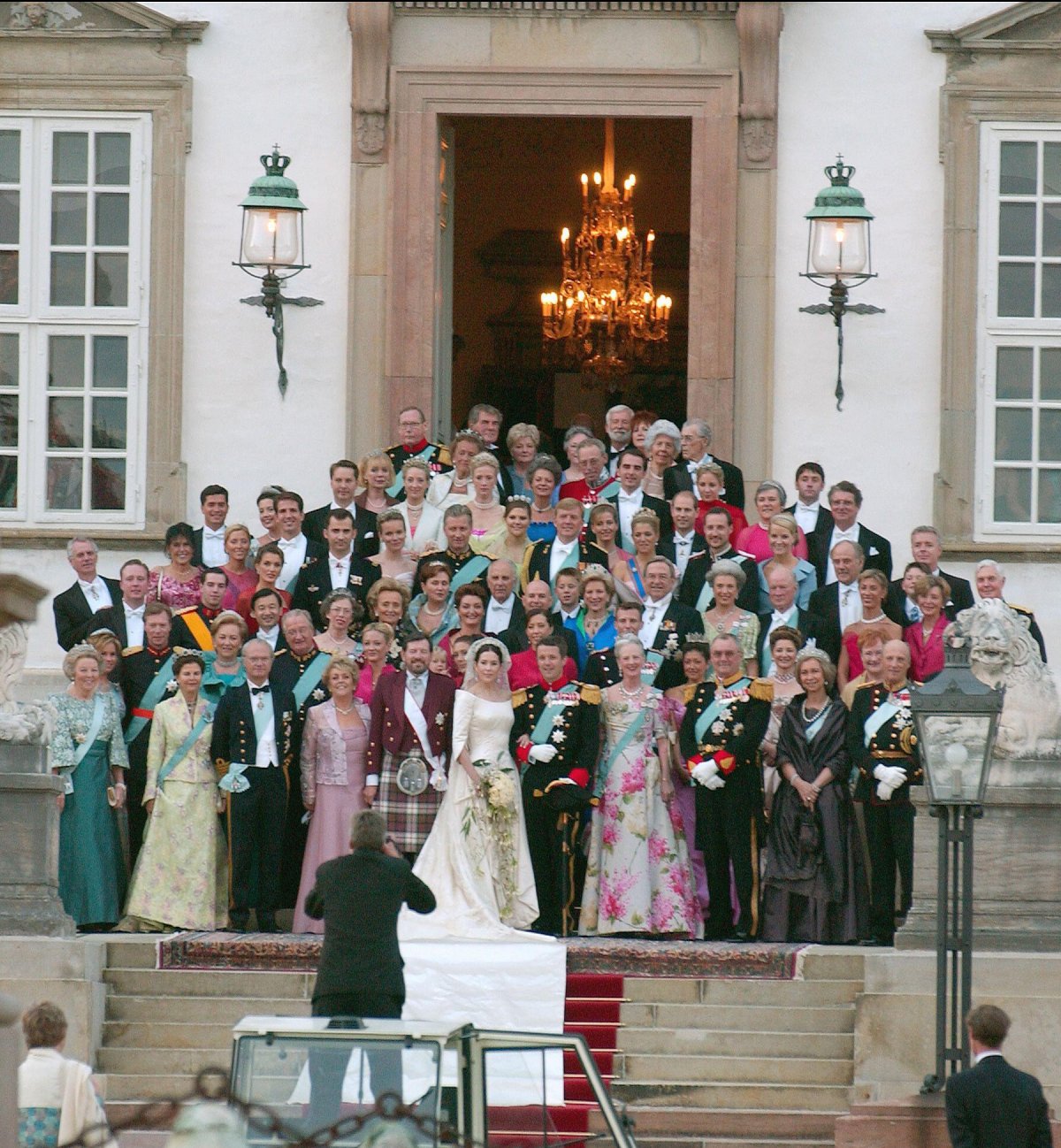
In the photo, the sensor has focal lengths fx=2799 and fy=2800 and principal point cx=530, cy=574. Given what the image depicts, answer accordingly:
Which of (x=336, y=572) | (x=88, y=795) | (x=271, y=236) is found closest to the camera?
(x=88, y=795)

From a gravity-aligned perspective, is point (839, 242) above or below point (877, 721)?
above

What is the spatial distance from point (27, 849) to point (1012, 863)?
4.74 meters

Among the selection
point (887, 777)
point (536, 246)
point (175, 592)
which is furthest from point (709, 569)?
point (536, 246)

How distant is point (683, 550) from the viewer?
15.6m

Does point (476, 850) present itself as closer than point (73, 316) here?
Yes

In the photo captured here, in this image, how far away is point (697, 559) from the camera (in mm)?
15375

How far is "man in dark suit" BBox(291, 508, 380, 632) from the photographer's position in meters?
15.5

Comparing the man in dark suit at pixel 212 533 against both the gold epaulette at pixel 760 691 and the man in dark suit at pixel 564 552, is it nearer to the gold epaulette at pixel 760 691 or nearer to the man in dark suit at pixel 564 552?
the man in dark suit at pixel 564 552

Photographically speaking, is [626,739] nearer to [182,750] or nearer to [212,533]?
[182,750]

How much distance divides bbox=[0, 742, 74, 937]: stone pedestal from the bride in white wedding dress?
5.84 ft

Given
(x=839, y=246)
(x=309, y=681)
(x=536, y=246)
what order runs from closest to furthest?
(x=309, y=681) → (x=839, y=246) → (x=536, y=246)

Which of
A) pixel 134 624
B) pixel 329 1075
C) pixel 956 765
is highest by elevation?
pixel 134 624

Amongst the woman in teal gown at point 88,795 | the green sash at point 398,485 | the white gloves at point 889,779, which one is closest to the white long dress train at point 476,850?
the woman in teal gown at point 88,795

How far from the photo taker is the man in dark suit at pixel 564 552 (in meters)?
15.4
